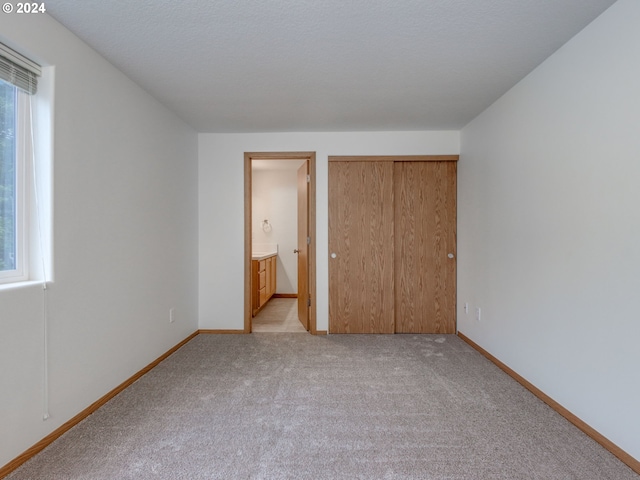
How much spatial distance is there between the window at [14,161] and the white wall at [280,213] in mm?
4728

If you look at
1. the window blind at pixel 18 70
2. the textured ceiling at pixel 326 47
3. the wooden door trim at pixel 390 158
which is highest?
the textured ceiling at pixel 326 47

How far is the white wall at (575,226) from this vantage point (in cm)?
171

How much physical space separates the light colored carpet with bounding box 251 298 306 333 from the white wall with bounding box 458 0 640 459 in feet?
7.40

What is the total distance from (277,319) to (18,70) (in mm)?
3659

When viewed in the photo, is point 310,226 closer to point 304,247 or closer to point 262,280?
point 304,247

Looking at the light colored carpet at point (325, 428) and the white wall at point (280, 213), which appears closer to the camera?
the light colored carpet at point (325, 428)

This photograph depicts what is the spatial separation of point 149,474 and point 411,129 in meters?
3.76

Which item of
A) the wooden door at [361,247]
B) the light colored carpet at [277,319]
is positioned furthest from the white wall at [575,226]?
the light colored carpet at [277,319]

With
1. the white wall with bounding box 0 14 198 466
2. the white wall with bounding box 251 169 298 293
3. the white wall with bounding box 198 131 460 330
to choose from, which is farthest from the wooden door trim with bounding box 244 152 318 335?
the white wall with bounding box 251 169 298 293

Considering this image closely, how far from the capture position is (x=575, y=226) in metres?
2.06

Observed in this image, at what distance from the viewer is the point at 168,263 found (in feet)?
10.6

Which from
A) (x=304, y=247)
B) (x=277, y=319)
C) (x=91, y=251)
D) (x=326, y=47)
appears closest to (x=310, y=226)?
(x=304, y=247)

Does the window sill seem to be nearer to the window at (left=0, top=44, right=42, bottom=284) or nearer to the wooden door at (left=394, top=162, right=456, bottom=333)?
the window at (left=0, top=44, right=42, bottom=284)

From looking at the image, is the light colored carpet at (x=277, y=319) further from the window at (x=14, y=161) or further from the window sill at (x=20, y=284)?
the window at (x=14, y=161)
